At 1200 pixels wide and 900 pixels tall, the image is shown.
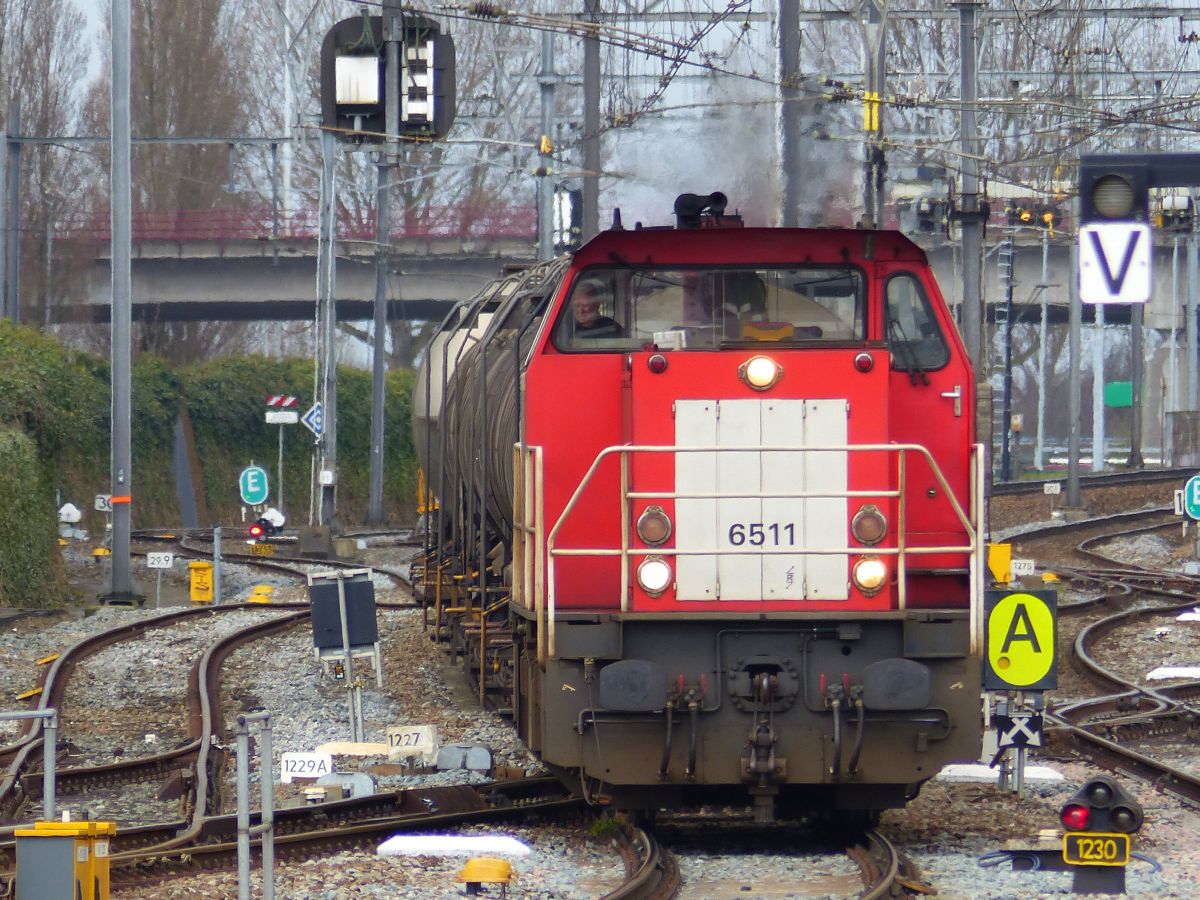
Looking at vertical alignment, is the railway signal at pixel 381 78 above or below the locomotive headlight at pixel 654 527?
above

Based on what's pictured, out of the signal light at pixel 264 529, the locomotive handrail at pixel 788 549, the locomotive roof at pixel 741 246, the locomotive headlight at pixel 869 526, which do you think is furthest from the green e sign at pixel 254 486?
the locomotive headlight at pixel 869 526

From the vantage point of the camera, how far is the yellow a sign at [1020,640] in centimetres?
957

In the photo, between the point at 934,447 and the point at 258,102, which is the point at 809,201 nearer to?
the point at 934,447

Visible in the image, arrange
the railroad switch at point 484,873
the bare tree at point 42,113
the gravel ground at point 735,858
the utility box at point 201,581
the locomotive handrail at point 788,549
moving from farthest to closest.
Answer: the bare tree at point 42,113 → the utility box at point 201,581 → the locomotive handrail at point 788,549 → the gravel ground at point 735,858 → the railroad switch at point 484,873

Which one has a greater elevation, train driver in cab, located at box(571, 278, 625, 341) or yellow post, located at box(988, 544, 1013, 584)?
train driver in cab, located at box(571, 278, 625, 341)

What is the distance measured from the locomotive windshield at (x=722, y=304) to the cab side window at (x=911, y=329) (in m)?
0.17

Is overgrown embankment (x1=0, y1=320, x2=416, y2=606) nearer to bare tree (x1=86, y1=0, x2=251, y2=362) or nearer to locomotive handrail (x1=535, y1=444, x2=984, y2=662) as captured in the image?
bare tree (x1=86, y1=0, x2=251, y2=362)

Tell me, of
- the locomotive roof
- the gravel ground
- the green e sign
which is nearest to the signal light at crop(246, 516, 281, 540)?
the green e sign

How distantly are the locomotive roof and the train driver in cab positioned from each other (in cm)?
13

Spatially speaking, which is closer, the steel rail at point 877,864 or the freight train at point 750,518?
the steel rail at point 877,864

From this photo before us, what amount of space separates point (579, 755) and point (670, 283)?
2.34 m

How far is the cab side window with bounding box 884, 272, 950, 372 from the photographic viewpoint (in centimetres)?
842

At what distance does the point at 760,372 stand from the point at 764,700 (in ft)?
5.12

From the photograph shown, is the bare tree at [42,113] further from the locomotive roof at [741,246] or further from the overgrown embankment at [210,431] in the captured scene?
the locomotive roof at [741,246]
